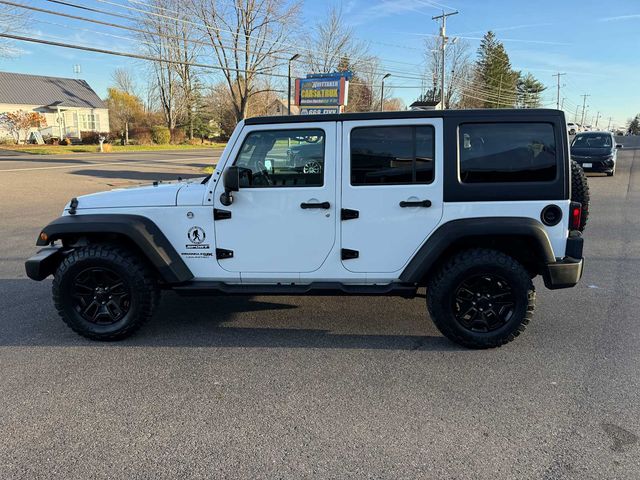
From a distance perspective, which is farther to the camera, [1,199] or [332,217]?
[1,199]

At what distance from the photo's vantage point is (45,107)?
50438 mm

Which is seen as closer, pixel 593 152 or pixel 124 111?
pixel 593 152

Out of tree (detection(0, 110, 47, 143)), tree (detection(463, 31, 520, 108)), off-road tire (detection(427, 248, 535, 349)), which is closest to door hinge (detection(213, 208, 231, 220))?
off-road tire (detection(427, 248, 535, 349))

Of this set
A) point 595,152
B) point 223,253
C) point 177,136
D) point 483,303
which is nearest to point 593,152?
point 595,152

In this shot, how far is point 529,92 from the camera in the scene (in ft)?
275

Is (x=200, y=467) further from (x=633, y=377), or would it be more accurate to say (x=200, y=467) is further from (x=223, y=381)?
(x=633, y=377)

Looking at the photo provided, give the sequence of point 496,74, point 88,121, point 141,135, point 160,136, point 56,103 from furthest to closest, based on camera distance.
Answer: point 496,74, point 88,121, point 141,135, point 160,136, point 56,103

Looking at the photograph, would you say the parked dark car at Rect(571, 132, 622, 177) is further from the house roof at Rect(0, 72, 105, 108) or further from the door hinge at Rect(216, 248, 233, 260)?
the house roof at Rect(0, 72, 105, 108)

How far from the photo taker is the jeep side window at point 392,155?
4.00 meters

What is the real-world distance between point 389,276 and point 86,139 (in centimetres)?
5249

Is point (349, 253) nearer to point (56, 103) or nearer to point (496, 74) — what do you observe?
A: point (56, 103)

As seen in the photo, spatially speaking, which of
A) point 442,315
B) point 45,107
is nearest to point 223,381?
point 442,315

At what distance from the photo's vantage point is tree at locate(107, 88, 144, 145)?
2248 inches

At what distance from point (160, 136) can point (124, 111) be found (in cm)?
1064
